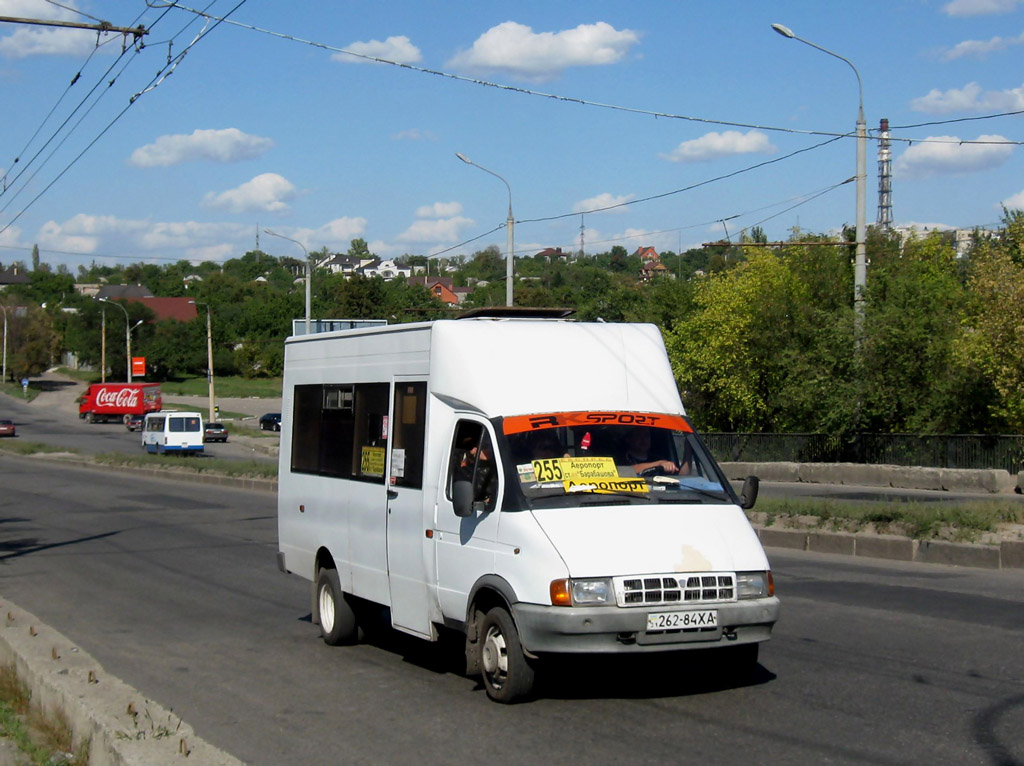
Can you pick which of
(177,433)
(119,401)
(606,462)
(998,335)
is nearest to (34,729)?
(606,462)

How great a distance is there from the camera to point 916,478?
1033 inches

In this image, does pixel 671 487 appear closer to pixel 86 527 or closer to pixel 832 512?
pixel 832 512

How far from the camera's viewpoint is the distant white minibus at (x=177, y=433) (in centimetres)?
5500

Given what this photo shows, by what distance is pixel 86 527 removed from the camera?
70.1 feet

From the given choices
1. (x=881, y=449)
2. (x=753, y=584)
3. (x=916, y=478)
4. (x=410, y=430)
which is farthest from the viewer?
(x=881, y=449)

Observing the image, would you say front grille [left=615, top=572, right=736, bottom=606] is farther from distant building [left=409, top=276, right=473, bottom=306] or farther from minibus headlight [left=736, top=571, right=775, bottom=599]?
distant building [left=409, top=276, right=473, bottom=306]

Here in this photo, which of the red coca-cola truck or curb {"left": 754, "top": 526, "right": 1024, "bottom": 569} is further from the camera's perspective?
the red coca-cola truck

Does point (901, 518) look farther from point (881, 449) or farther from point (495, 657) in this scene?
point (881, 449)

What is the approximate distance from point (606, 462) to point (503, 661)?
55.5 inches

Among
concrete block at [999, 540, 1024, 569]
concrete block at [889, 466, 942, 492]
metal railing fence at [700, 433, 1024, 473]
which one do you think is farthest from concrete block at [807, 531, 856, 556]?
metal railing fence at [700, 433, 1024, 473]

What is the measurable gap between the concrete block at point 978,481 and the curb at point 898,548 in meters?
10.8

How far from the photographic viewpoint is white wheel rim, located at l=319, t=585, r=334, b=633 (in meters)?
9.55

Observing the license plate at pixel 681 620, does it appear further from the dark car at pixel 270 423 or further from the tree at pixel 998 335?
the dark car at pixel 270 423

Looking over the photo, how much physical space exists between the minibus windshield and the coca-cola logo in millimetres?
81431
